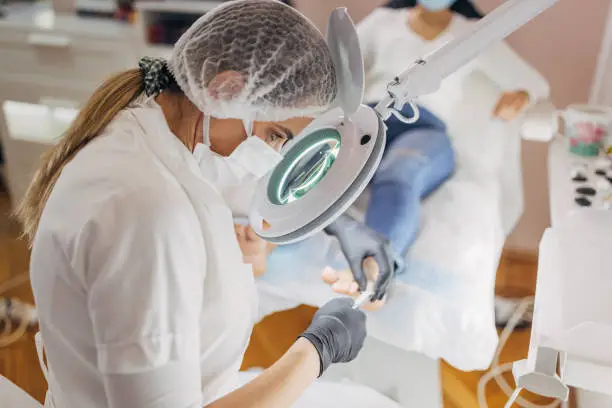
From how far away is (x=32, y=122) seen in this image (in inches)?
88.2

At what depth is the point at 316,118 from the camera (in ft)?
2.57

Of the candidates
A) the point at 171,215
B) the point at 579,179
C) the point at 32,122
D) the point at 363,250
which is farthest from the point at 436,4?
the point at 32,122

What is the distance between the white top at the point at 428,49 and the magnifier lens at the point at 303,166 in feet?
2.78

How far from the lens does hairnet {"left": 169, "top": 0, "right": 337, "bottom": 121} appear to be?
703 mm

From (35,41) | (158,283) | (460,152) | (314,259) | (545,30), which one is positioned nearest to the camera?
(158,283)

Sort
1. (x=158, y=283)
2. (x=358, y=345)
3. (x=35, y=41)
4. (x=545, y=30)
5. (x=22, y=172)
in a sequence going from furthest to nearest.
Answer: (x=22, y=172), (x=35, y=41), (x=545, y=30), (x=358, y=345), (x=158, y=283)

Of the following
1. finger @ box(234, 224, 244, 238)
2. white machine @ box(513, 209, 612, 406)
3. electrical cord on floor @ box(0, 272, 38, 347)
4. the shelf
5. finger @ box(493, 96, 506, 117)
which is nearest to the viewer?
white machine @ box(513, 209, 612, 406)

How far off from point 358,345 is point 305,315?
0.48m

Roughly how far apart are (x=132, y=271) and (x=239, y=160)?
0.22 meters

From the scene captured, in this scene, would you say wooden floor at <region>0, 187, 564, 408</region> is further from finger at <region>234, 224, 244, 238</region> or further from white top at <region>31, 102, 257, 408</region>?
white top at <region>31, 102, 257, 408</region>

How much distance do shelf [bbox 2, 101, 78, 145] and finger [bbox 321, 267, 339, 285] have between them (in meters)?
1.39

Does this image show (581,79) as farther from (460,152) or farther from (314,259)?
(314,259)

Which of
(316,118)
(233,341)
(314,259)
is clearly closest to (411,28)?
(314,259)

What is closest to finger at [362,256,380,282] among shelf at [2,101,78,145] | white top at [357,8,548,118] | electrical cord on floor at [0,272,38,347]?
white top at [357,8,548,118]
